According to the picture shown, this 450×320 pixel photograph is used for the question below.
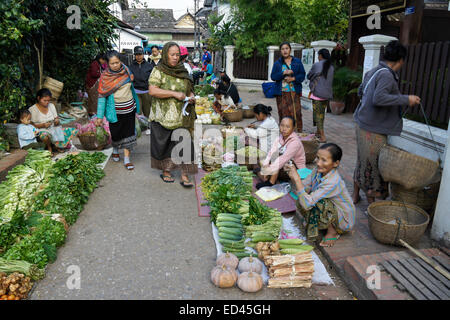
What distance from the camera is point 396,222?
11.4ft

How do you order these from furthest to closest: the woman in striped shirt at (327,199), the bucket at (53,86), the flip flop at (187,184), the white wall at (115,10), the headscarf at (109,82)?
the white wall at (115,10) → the bucket at (53,86) → the headscarf at (109,82) → the flip flop at (187,184) → the woman in striped shirt at (327,199)

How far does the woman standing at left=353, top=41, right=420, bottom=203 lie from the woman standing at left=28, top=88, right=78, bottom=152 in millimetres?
5327

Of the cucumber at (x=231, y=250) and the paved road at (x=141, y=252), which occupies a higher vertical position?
the cucumber at (x=231, y=250)

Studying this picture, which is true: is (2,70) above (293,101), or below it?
above

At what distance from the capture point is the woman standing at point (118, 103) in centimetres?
566

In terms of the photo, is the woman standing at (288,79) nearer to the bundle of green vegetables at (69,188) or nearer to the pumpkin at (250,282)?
the bundle of green vegetables at (69,188)

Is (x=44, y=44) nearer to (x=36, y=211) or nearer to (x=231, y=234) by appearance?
(x=36, y=211)

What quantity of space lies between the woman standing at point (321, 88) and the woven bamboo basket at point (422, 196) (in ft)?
11.3

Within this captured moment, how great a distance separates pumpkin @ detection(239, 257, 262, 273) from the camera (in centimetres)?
318

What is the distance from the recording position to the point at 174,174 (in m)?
5.99

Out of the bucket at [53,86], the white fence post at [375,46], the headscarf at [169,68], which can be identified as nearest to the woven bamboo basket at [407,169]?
the headscarf at [169,68]
